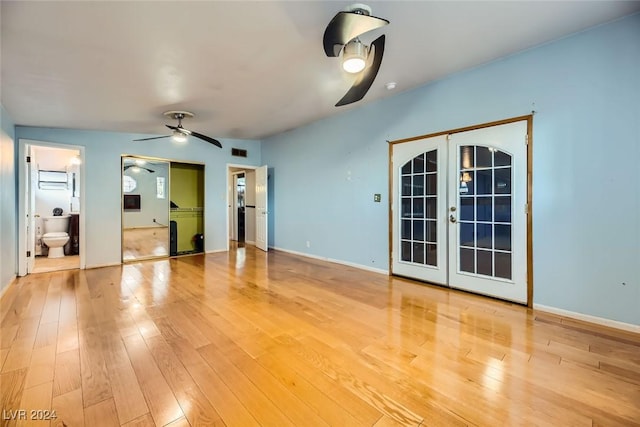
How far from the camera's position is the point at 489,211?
3402mm

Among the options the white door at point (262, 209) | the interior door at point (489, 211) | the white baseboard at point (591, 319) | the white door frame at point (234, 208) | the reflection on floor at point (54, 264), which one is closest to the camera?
the white baseboard at point (591, 319)

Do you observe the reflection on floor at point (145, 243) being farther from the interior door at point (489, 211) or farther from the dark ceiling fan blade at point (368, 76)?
the interior door at point (489, 211)

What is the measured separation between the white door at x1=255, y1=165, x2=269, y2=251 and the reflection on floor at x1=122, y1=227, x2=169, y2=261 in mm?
2115

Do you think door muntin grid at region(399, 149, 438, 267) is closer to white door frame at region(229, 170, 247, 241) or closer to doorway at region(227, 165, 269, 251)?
doorway at region(227, 165, 269, 251)

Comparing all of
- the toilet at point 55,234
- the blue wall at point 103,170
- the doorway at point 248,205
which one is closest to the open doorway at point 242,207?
the doorway at point 248,205

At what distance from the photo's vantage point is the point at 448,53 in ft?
9.86

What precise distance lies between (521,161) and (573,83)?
84 cm

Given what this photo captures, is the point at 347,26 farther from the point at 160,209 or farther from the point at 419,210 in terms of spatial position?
the point at 160,209

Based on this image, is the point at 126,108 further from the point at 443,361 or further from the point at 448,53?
the point at 443,361

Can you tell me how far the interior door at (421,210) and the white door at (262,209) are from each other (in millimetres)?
3359

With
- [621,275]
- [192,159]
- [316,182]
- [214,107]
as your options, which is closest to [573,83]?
[621,275]

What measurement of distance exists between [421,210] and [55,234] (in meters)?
7.24

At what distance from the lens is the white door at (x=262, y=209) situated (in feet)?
21.7

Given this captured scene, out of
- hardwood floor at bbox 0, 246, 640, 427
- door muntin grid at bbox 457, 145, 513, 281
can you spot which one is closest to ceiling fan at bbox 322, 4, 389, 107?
door muntin grid at bbox 457, 145, 513, 281
